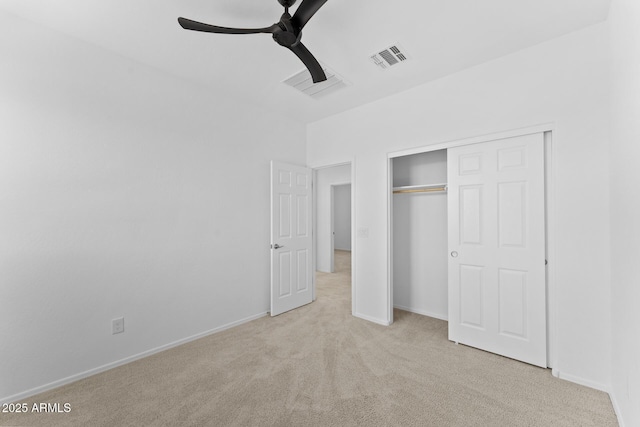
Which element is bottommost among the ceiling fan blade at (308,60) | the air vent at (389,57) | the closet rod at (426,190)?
the closet rod at (426,190)

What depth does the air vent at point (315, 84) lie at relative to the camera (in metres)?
2.78

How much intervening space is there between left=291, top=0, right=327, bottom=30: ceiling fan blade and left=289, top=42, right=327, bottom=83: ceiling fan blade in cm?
15

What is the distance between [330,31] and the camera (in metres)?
2.15

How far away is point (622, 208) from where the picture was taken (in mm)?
1627

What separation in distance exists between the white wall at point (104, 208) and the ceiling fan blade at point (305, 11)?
1774 millimetres

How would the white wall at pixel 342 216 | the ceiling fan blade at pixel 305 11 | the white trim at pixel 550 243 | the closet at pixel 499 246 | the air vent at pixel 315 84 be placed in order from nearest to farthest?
the ceiling fan blade at pixel 305 11
the white trim at pixel 550 243
the closet at pixel 499 246
the air vent at pixel 315 84
the white wall at pixel 342 216

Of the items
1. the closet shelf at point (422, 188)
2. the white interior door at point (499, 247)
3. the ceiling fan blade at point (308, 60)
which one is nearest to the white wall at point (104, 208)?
the ceiling fan blade at point (308, 60)

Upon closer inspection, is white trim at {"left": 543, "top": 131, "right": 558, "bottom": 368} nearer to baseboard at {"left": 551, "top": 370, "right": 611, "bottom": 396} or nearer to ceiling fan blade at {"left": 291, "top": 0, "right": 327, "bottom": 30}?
baseboard at {"left": 551, "top": 370, "right": 611, "bottom": 396}

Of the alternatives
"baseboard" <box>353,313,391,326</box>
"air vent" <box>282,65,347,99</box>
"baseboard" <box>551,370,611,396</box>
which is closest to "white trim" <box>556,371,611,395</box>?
"baseboard" <box>551,370,611,396</box>

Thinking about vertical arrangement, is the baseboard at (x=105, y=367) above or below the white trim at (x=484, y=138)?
below

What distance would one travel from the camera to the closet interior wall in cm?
344

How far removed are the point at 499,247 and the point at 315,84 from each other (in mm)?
2511

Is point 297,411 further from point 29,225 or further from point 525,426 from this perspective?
point 29,225

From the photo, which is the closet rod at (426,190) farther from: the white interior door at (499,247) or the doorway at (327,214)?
the doorway at (327,214)
